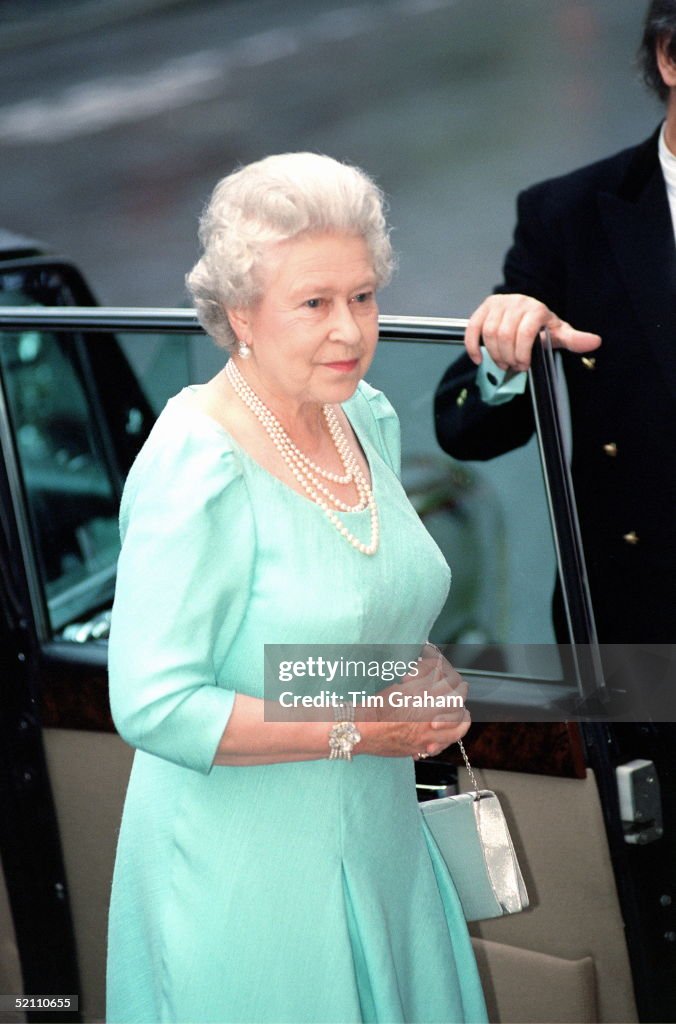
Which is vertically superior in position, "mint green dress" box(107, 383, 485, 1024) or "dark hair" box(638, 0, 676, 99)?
"dark hair" box(638, 0, 676, 99)

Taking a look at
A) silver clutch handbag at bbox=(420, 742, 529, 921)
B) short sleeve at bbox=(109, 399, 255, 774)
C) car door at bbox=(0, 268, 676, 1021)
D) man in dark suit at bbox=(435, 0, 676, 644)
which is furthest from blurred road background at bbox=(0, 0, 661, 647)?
short sleeve at bbox=(109, 399, 255, 774)

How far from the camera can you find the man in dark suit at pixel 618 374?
2.16m

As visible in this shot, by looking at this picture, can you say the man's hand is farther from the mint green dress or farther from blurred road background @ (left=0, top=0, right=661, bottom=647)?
blurred road background @ (left=0, top=0, right=661, bottom=647)

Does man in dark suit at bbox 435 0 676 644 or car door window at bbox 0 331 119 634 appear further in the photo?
car door window at bbox 0 331 119 634

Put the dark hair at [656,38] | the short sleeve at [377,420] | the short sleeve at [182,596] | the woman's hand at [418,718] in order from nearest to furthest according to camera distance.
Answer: the short sleeve at [182,596]
the woman's hand at [418,718]
the short sleeve at [377,420]
the dark hair at [656,38]

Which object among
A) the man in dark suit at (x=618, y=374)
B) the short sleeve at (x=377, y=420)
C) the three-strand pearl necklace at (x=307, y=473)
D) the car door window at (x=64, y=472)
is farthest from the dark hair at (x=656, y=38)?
the car door window at (x=64, y=472)

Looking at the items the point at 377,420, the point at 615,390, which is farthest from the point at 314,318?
the point at 615,390

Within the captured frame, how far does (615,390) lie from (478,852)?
2.56ft

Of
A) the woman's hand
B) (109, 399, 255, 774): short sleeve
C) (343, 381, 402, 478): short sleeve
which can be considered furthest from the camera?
(343, 381, 402, 478): short sleeve

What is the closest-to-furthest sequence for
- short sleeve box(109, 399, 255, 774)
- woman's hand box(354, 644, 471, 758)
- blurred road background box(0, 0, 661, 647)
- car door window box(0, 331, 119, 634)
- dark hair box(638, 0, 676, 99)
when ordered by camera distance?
1. short sleeve box(109, 399, 255, 774)
2. woman's hand box(354, 644, 471, 758)
3. dark hair box(638, 0, 676, 99)
4. car door window box(0, 331, 119, 634)
5. blurred road background box(0, 0, 661, 647)

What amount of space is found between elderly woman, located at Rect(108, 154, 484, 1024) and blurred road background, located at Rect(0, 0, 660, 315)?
5934mm

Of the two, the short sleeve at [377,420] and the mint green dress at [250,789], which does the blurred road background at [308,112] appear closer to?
the short sleeve at [377,420]

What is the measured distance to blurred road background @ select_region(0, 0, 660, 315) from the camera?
895 centimetres

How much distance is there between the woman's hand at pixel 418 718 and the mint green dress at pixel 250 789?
0.06 m
